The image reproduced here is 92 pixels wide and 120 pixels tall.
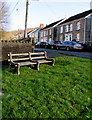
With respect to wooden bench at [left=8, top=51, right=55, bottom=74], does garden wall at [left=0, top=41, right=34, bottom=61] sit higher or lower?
higher

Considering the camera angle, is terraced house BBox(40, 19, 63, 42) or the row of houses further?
terraced house BBox(40, 19, 63, 42)

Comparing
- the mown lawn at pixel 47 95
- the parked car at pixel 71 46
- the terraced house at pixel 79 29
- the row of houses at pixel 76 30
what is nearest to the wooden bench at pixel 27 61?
the mown lawn at pixel 47 95

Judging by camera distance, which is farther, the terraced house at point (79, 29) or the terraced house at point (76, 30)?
the terraced house at point (76, 30)

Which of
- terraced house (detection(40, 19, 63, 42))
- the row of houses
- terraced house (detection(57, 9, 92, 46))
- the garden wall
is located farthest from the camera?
terraced house (detection(40, 19, 63, 42))

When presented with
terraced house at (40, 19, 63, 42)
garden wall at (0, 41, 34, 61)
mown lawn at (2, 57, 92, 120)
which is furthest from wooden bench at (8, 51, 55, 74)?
terraced house at (40, 19, 63, 42)

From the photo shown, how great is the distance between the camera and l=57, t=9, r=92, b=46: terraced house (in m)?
31.1

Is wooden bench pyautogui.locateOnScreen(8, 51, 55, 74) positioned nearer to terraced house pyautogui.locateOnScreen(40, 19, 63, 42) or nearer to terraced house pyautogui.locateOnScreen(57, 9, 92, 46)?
terraced house pyautogui.locateOnScreen(57, 9, 92, 46)

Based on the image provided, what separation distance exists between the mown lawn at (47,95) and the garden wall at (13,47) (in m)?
2.52

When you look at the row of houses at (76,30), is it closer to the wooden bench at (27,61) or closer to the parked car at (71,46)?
the parked car at (71,46)

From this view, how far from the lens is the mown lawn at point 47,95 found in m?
3.99

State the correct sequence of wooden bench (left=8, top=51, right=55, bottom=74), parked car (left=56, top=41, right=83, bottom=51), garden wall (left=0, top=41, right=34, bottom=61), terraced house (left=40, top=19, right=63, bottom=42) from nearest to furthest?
wooden bench (left=8, top=51, right=55, bottom=74) < garden wall (left=0, top=41, right=34, bottom=61) < parked car (left=56, top=41, right=83, bottom=51) < terraced house (left=40, top=19, right=63, bottom=42)

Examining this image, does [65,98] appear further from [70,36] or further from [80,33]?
[70,36]

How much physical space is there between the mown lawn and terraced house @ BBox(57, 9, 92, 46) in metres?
24.1

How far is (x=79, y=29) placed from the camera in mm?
33531
